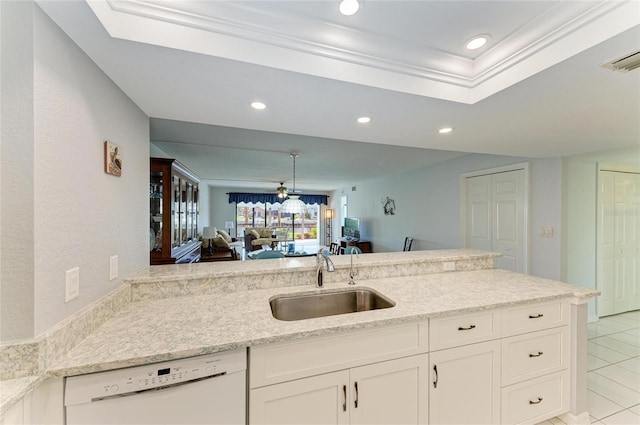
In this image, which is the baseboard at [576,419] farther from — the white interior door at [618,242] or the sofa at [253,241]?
the sofa at [253,241]

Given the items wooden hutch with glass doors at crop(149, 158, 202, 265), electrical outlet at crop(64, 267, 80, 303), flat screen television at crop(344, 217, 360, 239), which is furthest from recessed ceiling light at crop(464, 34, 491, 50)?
flat screen television at crop(344, 217, 360, 239)

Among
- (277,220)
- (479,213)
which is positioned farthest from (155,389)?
(277,220)

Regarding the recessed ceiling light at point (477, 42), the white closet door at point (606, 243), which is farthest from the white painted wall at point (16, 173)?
the white closet door at point (606, 243)

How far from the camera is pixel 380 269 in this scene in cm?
208

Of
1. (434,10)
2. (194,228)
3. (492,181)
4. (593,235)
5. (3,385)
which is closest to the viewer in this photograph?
(3,385)

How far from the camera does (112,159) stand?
1.35m

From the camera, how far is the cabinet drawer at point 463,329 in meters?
1.42

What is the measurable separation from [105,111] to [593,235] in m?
5.32

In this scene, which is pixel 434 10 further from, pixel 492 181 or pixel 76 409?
pixel 492 181

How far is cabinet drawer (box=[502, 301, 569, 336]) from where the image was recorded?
158 cm

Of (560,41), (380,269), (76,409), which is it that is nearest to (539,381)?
(380,269)

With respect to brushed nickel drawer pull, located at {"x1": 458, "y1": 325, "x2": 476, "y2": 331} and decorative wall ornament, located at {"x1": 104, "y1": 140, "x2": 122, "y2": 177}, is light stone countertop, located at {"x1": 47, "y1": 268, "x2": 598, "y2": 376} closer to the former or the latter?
brushed nickel drawer pull, located at {"x1": 458, "y1": 325, "x2": 476, "y2": 331}

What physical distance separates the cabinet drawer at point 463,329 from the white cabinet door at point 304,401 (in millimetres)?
557

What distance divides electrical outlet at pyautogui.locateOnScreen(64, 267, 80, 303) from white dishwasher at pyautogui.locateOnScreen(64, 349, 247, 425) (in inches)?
12.3
